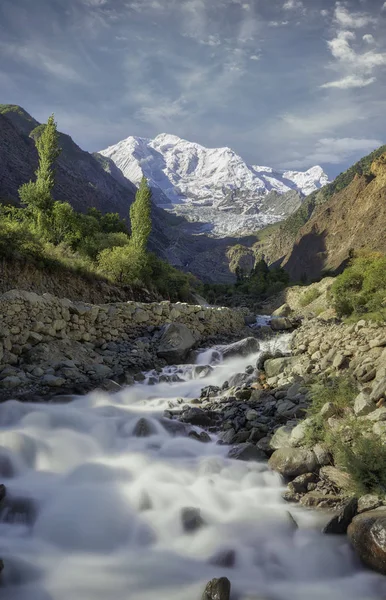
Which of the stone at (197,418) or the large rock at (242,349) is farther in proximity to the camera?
the large rock at (242,349)

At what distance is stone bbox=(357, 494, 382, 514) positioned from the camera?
16.7 ft

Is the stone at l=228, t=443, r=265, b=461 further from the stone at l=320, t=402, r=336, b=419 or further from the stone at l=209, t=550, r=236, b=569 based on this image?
the stone at l=209, t=550, r=236, b=569

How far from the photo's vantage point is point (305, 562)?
4898 millimetres

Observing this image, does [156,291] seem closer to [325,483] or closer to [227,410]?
[227,410]

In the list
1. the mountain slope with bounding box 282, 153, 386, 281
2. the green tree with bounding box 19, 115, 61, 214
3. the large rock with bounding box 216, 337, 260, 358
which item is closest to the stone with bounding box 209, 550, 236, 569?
the large rock with bounding box 216, 337, 260, 358

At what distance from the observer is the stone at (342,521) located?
510cm

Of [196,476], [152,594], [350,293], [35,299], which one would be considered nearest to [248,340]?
[350,293]

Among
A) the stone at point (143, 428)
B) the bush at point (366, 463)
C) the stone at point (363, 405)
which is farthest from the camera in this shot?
the stone at point (143, 428)

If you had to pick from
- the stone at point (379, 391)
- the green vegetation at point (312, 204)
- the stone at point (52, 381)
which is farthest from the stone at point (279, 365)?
the green vegetation at point (312, 204)

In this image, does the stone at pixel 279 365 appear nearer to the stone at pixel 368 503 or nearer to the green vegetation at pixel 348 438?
the green vegetation at pixel 348 438

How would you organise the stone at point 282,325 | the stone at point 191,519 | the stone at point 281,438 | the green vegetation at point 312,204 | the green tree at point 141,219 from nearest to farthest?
the stone at point 191,519 < the stone at point 281,438 < the stone at point 282,325 < the green tree at point 141,219 < the green vegetation at point 312,204

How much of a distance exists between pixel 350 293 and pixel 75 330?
10.9m

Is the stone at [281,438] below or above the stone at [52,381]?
above

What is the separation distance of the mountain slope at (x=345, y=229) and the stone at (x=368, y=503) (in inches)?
2596
